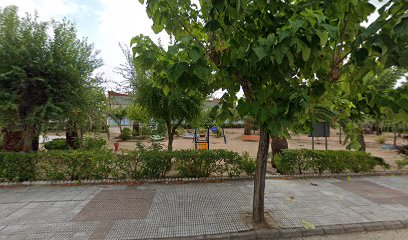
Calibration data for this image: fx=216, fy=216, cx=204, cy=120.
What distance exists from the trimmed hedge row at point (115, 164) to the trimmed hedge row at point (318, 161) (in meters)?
1.21

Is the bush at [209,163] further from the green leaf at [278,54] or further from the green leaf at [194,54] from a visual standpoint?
the green leaf at [278,54]

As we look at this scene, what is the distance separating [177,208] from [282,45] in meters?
3.79

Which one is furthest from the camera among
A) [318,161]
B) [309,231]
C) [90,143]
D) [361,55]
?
[90,143]

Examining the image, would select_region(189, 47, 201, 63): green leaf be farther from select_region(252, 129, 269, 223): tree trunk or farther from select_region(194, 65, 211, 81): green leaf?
select_region(252, 129, 269, 223): tree trunk

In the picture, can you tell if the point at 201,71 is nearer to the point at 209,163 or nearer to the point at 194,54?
the point at 194,54

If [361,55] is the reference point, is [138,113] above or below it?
above

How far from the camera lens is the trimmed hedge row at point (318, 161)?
7.03 meters

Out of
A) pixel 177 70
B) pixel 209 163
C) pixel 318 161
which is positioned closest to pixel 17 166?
pixel 209 163

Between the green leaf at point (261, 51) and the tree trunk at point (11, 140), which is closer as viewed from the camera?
the green leaf at point (261, 51)

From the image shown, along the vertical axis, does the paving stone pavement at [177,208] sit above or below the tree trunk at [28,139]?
below

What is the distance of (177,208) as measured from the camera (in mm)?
4523

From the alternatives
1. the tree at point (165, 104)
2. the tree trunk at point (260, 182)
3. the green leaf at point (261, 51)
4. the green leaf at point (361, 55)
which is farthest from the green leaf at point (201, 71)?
the tree at point (165, 104)

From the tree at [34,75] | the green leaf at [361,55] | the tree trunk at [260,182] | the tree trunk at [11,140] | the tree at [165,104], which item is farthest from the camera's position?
the tree at [165,104]

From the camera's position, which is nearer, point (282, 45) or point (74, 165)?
point (282, 45)
